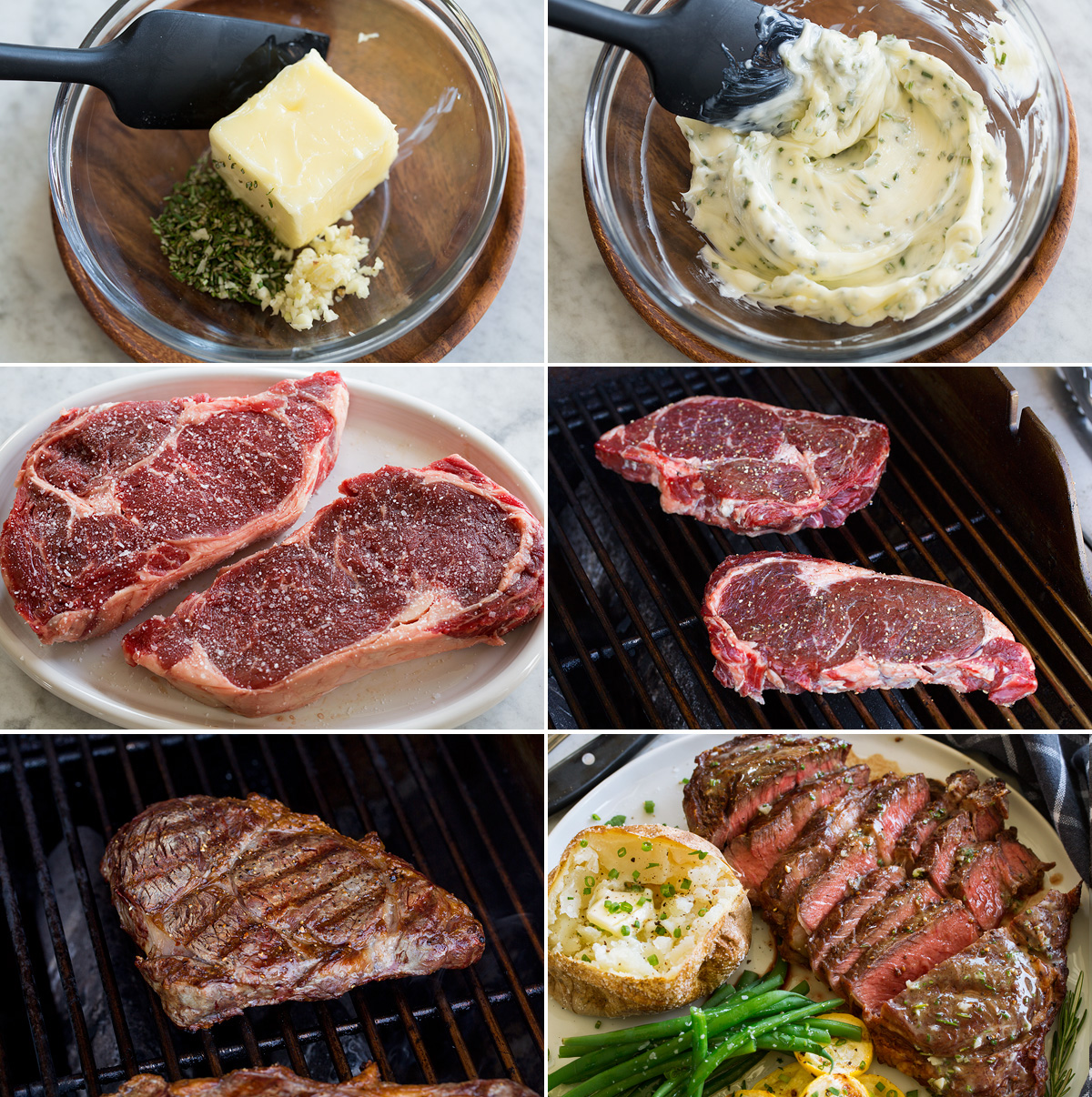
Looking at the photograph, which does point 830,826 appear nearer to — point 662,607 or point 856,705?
point 856,705

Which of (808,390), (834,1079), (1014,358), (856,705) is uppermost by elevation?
(1014,358)

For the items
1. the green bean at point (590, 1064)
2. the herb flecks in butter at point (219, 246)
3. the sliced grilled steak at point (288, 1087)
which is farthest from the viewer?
the herb flecks in butter at point (219, 246)

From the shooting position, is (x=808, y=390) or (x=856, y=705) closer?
(x=856, y=705)

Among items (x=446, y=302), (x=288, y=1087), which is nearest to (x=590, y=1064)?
(x=288, y=1087)

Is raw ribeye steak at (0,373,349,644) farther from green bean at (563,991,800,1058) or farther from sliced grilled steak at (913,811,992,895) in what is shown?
sliced grilled steak at (913,811,992,895)

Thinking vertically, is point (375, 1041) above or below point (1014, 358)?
below

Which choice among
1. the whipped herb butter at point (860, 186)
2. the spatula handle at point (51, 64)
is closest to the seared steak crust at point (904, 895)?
the whipped herb butter at point (860, 186)

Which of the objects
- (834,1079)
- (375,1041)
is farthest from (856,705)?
(375,1041)

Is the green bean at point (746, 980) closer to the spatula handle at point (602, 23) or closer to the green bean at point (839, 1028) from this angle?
the green bean at point (839, 1028)
